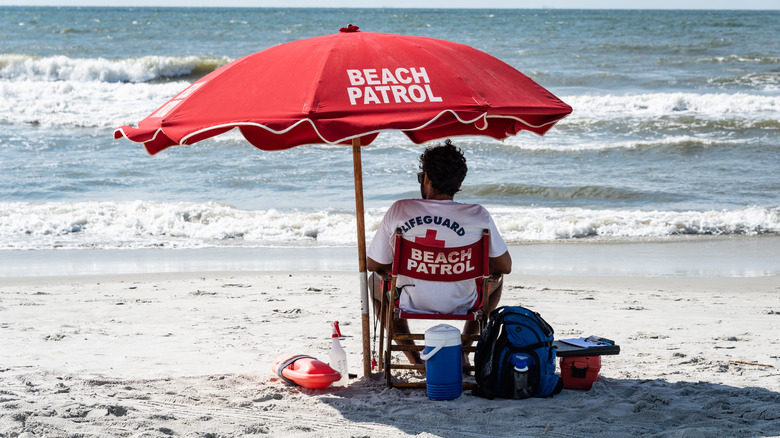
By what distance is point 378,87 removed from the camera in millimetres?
3303

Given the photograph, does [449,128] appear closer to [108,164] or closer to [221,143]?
[108,164]

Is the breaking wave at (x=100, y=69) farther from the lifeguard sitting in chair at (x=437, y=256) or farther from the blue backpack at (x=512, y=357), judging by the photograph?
the blue backpack at (x=512, y=357)

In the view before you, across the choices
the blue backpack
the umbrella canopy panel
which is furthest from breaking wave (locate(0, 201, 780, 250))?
the umbrella canopy panel

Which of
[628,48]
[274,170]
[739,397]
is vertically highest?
[628,48]

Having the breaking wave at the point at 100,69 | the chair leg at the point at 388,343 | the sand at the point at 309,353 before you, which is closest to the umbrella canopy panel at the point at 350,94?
the chair leg at the point at 388,343

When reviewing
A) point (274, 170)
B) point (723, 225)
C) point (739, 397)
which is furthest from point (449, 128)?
point (274, 170)

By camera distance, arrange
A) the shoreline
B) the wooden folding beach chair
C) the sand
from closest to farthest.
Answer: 1. the sand
2. the wooden folding beach chair
3. the shoreline

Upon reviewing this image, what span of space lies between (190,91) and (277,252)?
16.1 ft

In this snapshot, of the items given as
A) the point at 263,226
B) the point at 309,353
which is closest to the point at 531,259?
the point at 263,226

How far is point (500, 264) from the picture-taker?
153 inches

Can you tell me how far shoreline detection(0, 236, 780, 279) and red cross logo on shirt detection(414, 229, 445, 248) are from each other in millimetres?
3715

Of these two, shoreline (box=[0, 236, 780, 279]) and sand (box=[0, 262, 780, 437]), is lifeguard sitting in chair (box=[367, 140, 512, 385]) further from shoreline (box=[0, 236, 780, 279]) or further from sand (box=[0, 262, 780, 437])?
shoreline (box=[0, 236, 780, 279])

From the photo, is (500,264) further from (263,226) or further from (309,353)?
(263,226)

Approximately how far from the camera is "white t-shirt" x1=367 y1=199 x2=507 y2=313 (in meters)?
3.81
